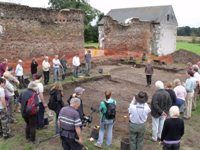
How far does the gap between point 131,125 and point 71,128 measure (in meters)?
1.91

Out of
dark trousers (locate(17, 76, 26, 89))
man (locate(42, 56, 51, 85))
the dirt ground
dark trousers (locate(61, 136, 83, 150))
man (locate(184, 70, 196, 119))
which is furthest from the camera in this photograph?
man (locate(42, 56, 51, 85))

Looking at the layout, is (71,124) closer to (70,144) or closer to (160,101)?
(70,144)

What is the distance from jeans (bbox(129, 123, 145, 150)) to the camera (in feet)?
25.8

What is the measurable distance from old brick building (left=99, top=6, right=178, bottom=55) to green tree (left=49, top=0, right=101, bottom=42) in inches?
372

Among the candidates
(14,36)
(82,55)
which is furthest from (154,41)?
(14,36)

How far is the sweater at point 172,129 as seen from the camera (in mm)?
6973

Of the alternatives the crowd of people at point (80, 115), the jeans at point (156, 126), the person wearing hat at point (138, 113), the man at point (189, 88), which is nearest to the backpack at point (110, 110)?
the crowd of people at point (80, 115)

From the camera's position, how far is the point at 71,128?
672 cm

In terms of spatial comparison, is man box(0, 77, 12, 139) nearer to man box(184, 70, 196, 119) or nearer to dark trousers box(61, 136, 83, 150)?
dark trousers box(61, 136, 83, 150)

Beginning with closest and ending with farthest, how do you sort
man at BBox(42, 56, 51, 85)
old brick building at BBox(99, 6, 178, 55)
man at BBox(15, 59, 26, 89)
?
man at BBox(15, 59, 26, 89) < man at BBox(42, 56, 51, 85) < old brick building at BBox(99, 6, 178, 55)

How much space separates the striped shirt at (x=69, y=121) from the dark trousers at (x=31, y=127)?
6.65 feet

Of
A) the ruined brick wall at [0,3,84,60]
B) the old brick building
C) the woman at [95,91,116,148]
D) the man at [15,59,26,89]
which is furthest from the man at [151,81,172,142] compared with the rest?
the old brick building

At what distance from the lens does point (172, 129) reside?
23.0ft

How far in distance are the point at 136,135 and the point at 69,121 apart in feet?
7.25
